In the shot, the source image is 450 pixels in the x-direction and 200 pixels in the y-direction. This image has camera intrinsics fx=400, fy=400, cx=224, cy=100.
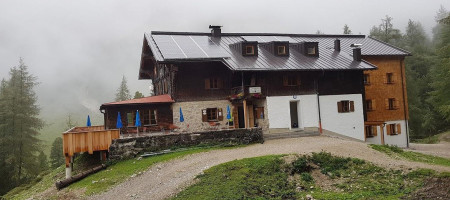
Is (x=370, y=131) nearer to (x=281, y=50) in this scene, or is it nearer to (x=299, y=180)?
(x=281, y=50)

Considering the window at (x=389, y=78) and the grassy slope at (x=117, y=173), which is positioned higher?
the window at (x=389, y=78)

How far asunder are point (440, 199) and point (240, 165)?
846 cm

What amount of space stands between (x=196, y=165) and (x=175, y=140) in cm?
516

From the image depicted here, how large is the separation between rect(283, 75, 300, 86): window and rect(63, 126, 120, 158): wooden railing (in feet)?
45.8

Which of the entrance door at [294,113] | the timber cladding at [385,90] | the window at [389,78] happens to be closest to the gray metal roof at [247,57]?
the timber cladding at [385,90]

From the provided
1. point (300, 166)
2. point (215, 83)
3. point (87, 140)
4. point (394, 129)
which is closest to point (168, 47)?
point (215, 83)

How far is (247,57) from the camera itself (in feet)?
107

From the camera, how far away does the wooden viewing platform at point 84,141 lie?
23.5m

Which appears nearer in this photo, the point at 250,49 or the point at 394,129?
the point at 250,49

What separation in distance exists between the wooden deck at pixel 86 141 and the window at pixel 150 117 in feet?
18.5

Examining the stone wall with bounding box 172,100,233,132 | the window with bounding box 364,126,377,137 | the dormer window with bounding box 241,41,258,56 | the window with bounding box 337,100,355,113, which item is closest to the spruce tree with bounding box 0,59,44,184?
the stone wall with bounding box 172,100,233,132

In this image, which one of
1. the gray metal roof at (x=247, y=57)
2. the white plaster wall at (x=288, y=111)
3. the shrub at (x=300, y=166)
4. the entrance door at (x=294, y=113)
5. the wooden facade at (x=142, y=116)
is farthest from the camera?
the entrance door at (x=294, y=113)

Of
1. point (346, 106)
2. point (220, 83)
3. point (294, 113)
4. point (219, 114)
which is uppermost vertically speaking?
point (220, 83)

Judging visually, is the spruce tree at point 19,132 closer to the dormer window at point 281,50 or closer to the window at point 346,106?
the dormer window at point 281,50
